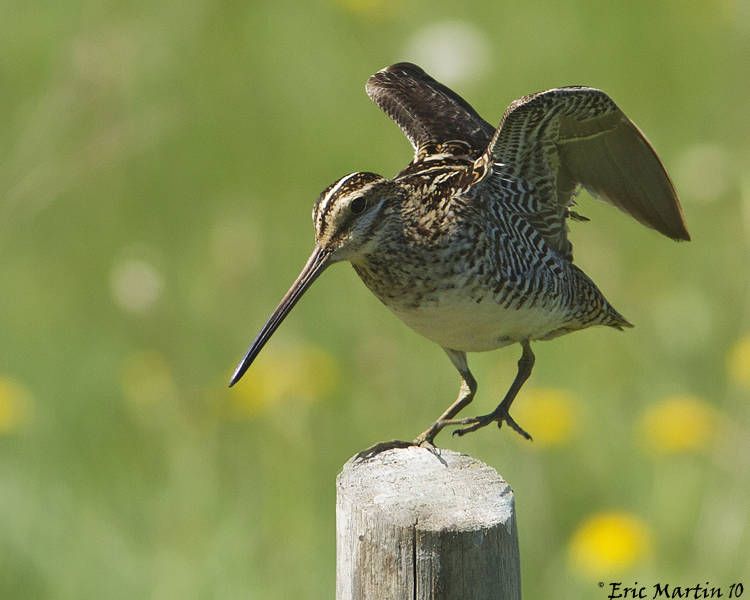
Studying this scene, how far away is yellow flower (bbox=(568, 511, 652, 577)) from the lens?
4.61 metres

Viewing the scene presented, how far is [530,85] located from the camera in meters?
8.36

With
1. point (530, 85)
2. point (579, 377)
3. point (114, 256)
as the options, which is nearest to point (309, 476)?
point (579, 377)

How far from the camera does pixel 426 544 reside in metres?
2.83

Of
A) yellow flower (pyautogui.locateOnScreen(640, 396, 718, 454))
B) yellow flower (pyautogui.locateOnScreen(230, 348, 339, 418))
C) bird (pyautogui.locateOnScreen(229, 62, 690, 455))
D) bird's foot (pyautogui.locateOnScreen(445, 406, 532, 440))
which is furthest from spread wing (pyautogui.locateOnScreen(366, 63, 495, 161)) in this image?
yellow flower (pyautogui.locateOnScreen(640, 396, 718, 454))

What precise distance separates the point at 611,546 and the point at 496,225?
147 cm

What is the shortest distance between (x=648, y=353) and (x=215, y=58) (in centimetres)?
397

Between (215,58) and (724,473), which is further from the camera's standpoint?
(215,58)

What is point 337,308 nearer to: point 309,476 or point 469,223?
point 309,476

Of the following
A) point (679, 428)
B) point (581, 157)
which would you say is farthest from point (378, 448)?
point (679, 428)

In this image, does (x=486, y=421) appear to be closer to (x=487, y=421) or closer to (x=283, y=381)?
(x=487, y=421)

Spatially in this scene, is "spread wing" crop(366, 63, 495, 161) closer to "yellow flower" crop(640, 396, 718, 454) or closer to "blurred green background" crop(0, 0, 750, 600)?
"blurred green background" crop(0, 0, 750, 600)

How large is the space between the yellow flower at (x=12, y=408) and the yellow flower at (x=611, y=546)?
2.61 metres

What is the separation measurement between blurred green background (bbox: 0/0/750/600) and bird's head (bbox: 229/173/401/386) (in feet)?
3.63

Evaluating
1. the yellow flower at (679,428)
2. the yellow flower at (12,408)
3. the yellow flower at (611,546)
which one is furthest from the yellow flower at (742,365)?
the yellow flower at (12,408)
